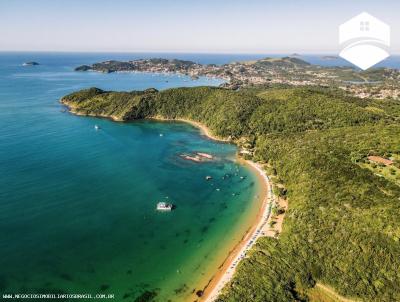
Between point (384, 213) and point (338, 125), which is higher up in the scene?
point (338, 125)

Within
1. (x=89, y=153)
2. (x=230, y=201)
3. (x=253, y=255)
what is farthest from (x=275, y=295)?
(x=89, y=153)

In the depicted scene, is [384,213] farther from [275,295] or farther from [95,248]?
[95,248]

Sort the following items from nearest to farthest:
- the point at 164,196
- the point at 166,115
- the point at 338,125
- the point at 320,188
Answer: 1. the point at 320,188
2. the point at 164,196
3. the point at 338,125
4. the point at 166,115

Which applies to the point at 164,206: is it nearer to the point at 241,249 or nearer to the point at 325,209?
the point at 241,249

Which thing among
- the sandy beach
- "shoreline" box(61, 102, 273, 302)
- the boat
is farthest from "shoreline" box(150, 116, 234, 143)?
the boat

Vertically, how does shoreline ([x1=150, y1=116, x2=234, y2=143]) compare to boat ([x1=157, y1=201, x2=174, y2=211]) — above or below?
above

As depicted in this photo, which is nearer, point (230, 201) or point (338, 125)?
point (230, 201)

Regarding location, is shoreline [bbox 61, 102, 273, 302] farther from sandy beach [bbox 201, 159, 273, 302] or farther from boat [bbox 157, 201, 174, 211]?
boat [bbox 157, 201, 174, 211]
